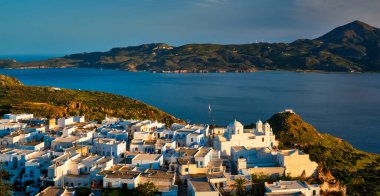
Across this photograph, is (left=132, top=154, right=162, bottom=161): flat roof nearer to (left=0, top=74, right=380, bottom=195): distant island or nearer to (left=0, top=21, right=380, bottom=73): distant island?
(left=0, top=74, right=380, bottom=195): distant island

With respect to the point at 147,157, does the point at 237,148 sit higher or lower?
higher

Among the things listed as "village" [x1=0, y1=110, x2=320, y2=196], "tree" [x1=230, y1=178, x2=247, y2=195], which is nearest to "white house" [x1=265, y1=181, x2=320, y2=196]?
"village" [x1=0, y1=110, x2=320, y2=196]

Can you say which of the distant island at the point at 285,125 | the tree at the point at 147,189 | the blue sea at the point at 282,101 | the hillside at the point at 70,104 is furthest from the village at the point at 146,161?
the blue sea at the point at 282,101

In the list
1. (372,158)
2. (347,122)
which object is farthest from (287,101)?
(372,158)

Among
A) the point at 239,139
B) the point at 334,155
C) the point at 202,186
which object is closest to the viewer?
the point at 202,186

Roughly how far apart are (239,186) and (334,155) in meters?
20.6

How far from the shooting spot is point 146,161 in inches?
978

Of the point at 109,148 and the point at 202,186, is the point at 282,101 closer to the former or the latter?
the point at 109,148

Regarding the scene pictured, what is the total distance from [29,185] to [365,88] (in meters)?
101

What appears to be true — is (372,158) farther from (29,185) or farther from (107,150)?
(29,185)

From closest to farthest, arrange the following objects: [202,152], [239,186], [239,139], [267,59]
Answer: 1. [239,186]
2. [202,152]
3. [239,139]
4. [267,59]

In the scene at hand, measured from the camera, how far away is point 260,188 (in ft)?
73.5

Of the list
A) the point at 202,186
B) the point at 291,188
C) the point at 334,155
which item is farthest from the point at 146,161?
the point at 334,155

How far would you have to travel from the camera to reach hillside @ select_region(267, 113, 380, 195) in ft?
103
